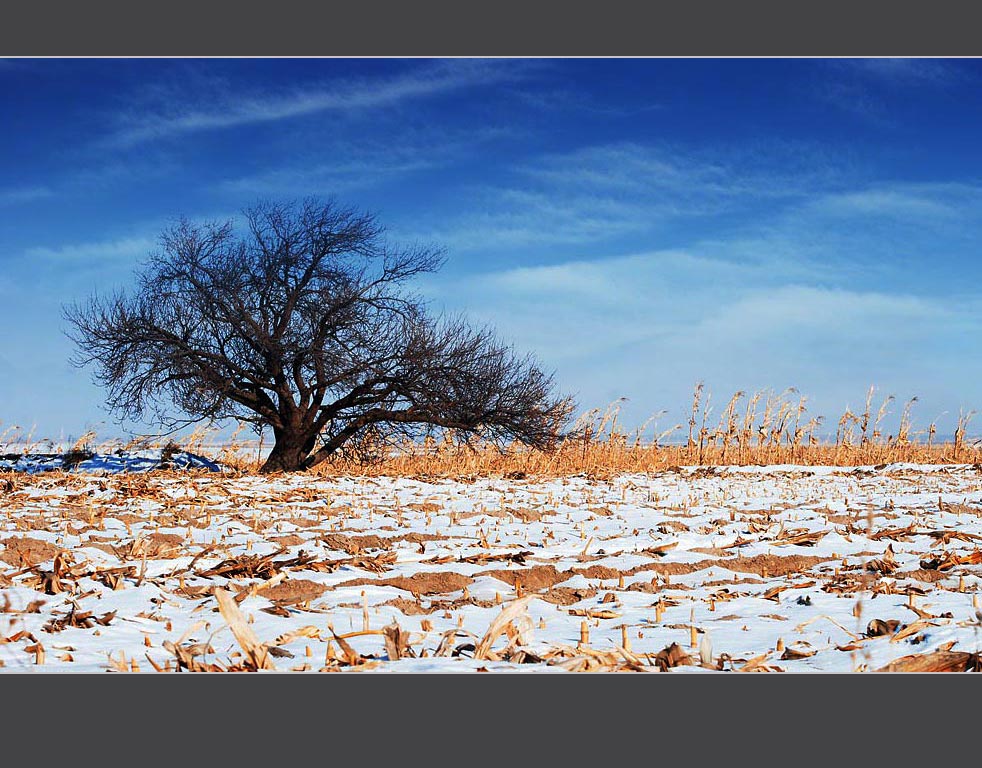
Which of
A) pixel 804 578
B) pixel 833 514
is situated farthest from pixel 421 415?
pixel 804 578

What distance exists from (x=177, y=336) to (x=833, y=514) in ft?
41.1

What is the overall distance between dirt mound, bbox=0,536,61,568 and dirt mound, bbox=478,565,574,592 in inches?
120

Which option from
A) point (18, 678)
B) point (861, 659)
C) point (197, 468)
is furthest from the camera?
point (197, 468)

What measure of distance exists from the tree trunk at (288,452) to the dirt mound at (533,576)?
11236 mm

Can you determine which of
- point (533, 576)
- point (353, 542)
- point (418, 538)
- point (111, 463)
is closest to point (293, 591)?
point (533, 576)

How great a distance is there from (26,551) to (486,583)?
3423mm

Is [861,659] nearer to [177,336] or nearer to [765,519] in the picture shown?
[765,519]

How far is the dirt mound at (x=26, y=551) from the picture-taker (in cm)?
560

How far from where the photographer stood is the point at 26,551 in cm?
591

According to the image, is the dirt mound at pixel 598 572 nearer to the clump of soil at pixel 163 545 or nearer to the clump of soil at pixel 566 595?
the clump of soil at pixel 566 595

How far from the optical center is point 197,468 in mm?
16016

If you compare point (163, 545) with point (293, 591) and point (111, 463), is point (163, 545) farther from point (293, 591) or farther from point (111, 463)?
point (111, 463)

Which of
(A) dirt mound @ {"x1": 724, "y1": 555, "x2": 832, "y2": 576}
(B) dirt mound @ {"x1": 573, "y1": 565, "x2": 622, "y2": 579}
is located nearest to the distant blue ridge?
(B) dirt mound @ {"x1": 573, "y1": 565, "x2": 622, "y2": 579}

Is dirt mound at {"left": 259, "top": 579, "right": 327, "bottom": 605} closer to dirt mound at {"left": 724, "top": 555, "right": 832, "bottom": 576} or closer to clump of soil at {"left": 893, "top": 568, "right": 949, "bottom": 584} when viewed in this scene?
dirt mound at {"left": 724, "top": 555, "right": 832, "bottom": 576}
